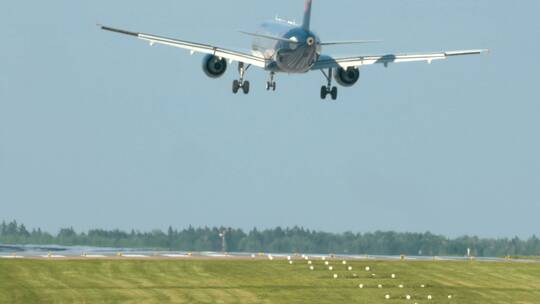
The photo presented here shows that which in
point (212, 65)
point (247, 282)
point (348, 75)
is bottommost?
point (247, 282)

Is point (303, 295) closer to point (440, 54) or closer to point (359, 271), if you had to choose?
point (359, 271)

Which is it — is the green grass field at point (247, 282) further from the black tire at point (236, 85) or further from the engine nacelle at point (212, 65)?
the engine nacelle at point (212, 65)

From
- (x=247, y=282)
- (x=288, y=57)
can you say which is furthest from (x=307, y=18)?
(x=247, y=282)

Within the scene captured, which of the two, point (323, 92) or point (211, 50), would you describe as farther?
point (323, 92)

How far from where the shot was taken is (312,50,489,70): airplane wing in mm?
147000

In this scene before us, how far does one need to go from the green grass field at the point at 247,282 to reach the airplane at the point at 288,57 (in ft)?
59.7

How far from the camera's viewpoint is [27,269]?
450ft

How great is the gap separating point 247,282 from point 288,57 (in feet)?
72.9

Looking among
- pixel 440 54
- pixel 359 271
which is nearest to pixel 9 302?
pixel 359 271

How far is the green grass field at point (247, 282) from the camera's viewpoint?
125 m

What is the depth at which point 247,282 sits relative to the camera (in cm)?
13400

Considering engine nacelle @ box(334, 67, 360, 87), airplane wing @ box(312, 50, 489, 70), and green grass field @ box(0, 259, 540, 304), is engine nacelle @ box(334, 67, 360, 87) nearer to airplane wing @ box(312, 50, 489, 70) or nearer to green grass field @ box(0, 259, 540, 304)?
airplane wing @ box(312, 50, 489, 70)

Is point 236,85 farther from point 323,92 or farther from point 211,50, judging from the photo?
point 323,92

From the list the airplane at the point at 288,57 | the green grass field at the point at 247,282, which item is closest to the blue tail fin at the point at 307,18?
the airplane at the point at 288,57
